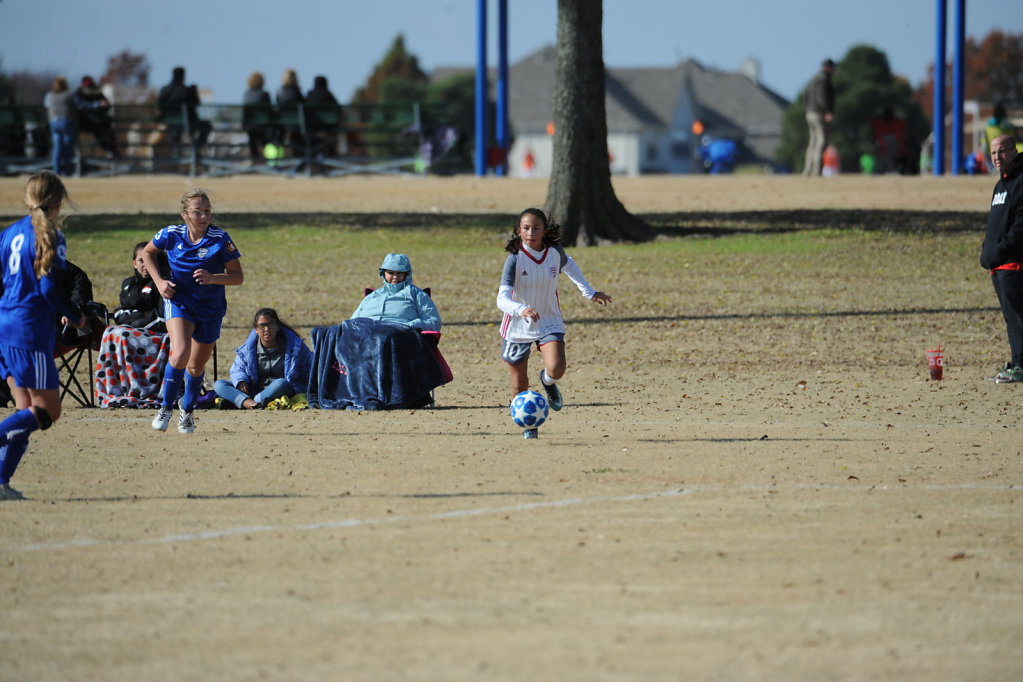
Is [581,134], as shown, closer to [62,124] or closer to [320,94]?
[320,94]

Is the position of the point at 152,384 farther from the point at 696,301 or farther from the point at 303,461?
the point at 696,301

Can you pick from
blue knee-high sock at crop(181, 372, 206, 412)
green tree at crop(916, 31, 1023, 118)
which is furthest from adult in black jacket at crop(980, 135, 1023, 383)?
green tree at crop(916, 31, 1023, 118)

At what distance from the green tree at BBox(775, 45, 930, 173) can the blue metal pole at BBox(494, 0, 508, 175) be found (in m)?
35.8

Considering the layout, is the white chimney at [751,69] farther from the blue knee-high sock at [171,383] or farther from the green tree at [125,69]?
the blue knee-high sock at [171,383]

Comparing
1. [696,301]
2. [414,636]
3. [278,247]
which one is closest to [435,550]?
[414,636]

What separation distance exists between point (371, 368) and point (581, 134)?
467 inches

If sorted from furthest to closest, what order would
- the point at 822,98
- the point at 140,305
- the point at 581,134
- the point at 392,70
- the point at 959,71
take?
1. the point at 392,70
2. the point at 959,71
3. the point at 822,98
4. the point at 581,134
5. the point at 140,305

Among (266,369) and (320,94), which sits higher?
(320,94)

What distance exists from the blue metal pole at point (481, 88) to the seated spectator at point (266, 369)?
23.3 m

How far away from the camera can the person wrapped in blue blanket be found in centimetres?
1170

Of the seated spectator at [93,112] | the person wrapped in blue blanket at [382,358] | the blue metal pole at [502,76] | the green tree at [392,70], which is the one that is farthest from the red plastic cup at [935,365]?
the green tree at [392,70]

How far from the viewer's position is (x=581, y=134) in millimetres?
22859

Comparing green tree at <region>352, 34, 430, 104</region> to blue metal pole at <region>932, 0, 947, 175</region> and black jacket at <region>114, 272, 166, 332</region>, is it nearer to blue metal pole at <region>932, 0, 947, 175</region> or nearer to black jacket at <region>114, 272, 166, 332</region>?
blue metal pole at <region>932, 0, 947, 175</region>

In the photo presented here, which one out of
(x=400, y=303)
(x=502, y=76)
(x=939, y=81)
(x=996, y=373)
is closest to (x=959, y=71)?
(x=939, y=81)
